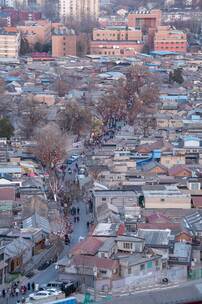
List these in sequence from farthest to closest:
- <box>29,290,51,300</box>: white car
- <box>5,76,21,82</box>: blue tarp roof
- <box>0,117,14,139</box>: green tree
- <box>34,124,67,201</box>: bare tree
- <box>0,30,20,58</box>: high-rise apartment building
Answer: <box>0,30,20,58</box>: high-rise apartment building
<box>5,76,21,82</box>: blue tarp roof
<box>0,117,14,139</box>: green tree
<box>34,124,67,201</box>: bare tree
<box>29,290,51,300</box>: white car

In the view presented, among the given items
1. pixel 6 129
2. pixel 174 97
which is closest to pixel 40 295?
pixel 6 129

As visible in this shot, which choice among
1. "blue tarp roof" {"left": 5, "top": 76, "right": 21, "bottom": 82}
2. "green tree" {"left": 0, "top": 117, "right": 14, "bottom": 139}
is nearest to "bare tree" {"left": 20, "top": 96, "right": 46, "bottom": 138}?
"green tree" {"left": 0, "top": 117, "right": 14, "bottom": 139}

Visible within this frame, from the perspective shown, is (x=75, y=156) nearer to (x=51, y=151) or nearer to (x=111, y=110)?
(x=51, y=151)

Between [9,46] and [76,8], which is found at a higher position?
[76,8]

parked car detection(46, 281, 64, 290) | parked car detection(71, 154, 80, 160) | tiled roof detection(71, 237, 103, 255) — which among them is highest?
tiled roof detection(71, 237, 103, 255)

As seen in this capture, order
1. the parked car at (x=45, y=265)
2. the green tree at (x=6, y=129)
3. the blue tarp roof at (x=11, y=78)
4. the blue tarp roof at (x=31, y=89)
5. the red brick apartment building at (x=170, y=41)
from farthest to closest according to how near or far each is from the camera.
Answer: the red brick apartment building at (x=170, y=41)
the blue tarp roof at (x=11, y=78)
the blue tarp roof at (x=31, y=89)
the green tree at (x=6, y=129)
the parked car at (x=45, y=265)

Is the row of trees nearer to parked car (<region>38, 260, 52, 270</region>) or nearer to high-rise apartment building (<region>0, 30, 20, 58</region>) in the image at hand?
parked car (<region>38, 260, 52, 270</region>)

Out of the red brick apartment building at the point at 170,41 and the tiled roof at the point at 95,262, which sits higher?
the red brick apartment building at the point at 170,41

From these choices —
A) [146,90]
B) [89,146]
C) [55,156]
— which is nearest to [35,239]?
[55,156]

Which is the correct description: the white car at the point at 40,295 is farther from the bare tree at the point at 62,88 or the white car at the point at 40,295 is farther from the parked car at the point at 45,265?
the bare tree at the point at 62,88

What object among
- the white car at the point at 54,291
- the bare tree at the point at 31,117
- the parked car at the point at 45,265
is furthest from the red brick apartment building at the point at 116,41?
the white car at the point at 54,291

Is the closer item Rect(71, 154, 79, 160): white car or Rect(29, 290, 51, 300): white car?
Rect(29, 290, 51, 300): white car

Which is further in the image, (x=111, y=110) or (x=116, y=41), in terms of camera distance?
(x=116, y=41)
